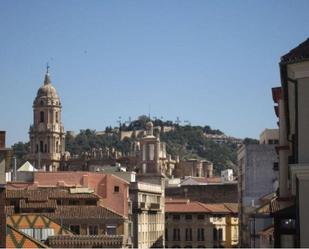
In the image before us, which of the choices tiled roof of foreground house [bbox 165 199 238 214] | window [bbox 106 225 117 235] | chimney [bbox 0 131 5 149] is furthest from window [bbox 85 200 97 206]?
tiled roof of foreground house [bbox 165 199 238 214]

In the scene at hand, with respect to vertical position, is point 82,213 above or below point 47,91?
below

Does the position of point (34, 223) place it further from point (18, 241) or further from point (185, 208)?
point (185, 208)

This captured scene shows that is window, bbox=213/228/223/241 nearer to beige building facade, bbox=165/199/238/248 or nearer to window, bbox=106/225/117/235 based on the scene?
beige building facade, bbox=165/199/238/248

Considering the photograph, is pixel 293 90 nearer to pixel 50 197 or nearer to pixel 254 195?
pixel 50 197

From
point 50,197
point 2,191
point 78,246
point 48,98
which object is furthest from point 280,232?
point 48,98

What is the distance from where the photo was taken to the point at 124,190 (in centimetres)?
8500

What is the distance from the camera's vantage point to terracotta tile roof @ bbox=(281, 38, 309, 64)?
17.6m

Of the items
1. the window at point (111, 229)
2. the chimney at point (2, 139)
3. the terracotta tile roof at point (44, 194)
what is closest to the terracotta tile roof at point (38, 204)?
Answer: the terracotta tile roof at point (44, 194)

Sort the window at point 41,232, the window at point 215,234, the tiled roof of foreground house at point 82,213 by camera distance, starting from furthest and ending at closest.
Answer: the window at point 215,234 → the tiled roof of foreground house at point 82,213 → the window at point 41,232

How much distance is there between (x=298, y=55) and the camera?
17.8 metres

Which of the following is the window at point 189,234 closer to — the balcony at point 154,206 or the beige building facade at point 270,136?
the balcony at point 154,206

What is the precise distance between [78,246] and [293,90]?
3054cm

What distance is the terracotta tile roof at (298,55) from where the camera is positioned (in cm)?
1756

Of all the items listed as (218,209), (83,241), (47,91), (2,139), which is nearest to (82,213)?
(83,241)
